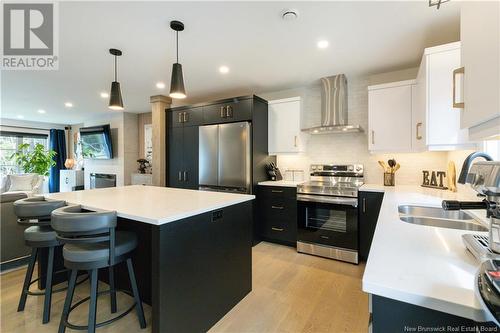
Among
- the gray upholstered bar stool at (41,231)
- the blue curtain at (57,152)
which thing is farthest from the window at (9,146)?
the gray upholstered bar stool at (41,231)

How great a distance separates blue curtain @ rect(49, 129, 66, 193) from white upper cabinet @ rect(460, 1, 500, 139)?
974cm

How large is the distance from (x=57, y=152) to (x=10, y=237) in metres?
6.21

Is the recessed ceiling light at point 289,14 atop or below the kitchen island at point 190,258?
atop

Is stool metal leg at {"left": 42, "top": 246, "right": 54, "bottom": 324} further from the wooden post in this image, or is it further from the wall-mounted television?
the wall-mounted television

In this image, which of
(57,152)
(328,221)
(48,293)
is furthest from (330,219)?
(57,152)

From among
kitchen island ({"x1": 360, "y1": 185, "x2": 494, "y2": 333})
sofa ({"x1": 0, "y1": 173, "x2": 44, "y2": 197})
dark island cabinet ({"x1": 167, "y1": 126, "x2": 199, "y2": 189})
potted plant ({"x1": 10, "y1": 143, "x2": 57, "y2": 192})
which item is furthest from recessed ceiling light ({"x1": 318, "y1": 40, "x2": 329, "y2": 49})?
potted plant ({"x1": 10, "y1": 143, "x2": 57, "y2": 192})

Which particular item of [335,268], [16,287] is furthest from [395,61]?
[16,287]

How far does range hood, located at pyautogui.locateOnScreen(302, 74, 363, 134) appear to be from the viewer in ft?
10.8

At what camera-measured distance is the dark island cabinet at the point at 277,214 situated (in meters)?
3.30

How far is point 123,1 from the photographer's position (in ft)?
5.95

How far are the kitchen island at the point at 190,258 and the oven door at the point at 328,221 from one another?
1.21 metres

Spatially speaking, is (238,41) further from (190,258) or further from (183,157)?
(183,157)

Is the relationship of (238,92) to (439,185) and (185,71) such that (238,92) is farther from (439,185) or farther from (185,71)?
(439,185)

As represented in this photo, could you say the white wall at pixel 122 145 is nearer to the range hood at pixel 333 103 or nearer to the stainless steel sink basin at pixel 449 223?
the range hood at pixel 333 103
